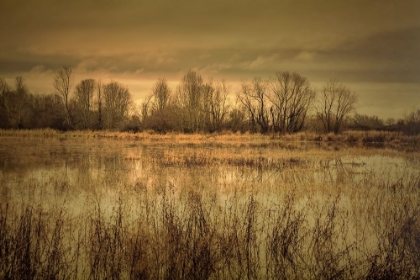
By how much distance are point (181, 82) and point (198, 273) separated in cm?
344

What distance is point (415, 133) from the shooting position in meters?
6.76

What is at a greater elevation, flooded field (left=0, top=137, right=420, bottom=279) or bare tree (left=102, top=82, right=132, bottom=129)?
bare tree (left=102, top=82, right=132, bottom=129)

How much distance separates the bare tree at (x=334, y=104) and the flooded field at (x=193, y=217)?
94 cm

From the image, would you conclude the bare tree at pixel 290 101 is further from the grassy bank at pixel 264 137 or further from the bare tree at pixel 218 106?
the bare tree at pixel 218 106

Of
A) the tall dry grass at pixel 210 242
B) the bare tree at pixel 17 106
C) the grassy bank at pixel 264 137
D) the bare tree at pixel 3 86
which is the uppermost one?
the bare tree at pixel 3 86

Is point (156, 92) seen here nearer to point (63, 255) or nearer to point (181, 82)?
point (181, 82)

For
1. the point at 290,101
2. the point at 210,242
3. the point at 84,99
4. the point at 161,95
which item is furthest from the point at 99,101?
the point at 290,101

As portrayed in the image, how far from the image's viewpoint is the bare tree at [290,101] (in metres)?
6.35

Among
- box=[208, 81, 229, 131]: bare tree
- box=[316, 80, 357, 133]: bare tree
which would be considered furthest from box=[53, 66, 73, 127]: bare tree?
box=[316, 80, 357, 133]: bare tree

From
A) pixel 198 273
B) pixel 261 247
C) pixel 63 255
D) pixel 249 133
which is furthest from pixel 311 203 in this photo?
pixel 63 255

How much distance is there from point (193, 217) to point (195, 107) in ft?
9.27

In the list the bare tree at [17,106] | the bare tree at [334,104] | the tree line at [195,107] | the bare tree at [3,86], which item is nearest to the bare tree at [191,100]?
the tree line at [195,107]

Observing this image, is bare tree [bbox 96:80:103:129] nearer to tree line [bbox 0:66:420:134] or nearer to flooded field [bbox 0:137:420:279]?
tree line [bbox 0:66:420:134]

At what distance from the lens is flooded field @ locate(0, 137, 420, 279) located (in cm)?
363
